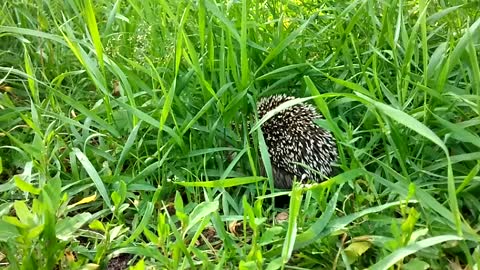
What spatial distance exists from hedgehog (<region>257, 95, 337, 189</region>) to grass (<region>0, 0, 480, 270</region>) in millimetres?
68

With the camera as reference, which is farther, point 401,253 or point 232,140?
point 232,140

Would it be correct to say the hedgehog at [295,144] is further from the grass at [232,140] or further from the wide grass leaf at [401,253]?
the wide grass leaf at [401,253]

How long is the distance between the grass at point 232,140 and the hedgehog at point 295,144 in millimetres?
68

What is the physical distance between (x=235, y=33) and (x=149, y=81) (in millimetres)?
444

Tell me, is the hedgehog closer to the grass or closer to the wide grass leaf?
the grass

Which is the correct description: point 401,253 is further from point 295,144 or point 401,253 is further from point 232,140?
point 232,140

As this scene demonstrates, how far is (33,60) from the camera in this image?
286cm

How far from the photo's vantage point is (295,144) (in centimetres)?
235

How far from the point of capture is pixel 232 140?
2.38 meters

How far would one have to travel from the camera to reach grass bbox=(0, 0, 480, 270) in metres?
1.80

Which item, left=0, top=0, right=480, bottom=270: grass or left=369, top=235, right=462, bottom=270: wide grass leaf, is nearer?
left=369, top=235, right=462, bottom=270: wide grass leaf

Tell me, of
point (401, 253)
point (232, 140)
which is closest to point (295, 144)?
point (232, 140)

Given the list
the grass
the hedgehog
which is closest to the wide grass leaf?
the grass

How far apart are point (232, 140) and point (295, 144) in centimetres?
21
